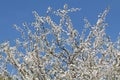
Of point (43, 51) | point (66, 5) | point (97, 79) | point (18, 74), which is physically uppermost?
point (66, 5)

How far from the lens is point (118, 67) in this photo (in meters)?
9.54

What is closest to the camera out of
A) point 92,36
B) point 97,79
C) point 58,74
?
point 97,79

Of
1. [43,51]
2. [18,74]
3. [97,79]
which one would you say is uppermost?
[43,51]

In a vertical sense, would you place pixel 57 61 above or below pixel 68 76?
above

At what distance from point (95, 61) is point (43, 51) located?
129 cm

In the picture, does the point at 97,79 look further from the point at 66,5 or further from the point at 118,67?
the point at 66,5

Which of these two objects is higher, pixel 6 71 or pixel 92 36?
pixel 92 36

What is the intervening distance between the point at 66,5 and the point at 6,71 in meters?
2.32

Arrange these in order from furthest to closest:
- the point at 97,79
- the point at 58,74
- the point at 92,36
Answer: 1. the point at 92,36
2. the point at 58,74
3. the point at 97,79

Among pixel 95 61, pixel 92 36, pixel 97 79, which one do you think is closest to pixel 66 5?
pixel 92 36

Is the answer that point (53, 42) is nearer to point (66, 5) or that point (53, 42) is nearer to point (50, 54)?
point (50, 54)

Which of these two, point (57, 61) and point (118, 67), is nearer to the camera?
point (118, 67)

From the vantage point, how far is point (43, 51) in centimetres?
1051

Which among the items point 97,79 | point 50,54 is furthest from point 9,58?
point 97,79
